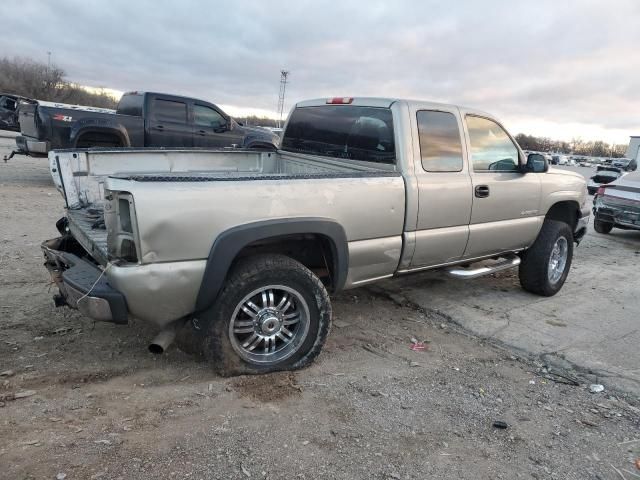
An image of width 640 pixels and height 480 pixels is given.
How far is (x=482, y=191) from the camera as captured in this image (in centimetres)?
461

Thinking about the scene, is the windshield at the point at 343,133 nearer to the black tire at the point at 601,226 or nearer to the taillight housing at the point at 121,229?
the taillight housing at the point at 121,229

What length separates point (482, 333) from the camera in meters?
4.59

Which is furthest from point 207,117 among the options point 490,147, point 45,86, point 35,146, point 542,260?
point 45,86

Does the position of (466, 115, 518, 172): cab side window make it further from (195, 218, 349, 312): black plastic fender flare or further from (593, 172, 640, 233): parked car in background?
(593, 172, 640, 233): parked car in background

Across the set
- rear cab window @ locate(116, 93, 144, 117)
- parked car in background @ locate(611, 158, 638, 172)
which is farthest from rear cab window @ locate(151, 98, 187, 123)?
parked car in background @ locate(611, 158, 638, 172)

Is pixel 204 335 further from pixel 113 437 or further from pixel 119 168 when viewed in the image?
pixel 119 168

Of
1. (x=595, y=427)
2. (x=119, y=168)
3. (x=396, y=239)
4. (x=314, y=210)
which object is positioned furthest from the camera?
(x=119, y=168)

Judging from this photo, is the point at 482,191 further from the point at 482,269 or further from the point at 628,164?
the point at 628,164

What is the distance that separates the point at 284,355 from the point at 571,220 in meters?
4.26

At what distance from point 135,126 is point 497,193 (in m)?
8.23

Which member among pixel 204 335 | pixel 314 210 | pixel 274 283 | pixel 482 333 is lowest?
pixel 482 333

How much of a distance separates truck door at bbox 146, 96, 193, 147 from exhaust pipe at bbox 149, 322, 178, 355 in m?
8.41

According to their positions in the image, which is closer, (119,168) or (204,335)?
(204,335)

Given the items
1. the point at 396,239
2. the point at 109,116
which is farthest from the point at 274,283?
the point at 109,116
